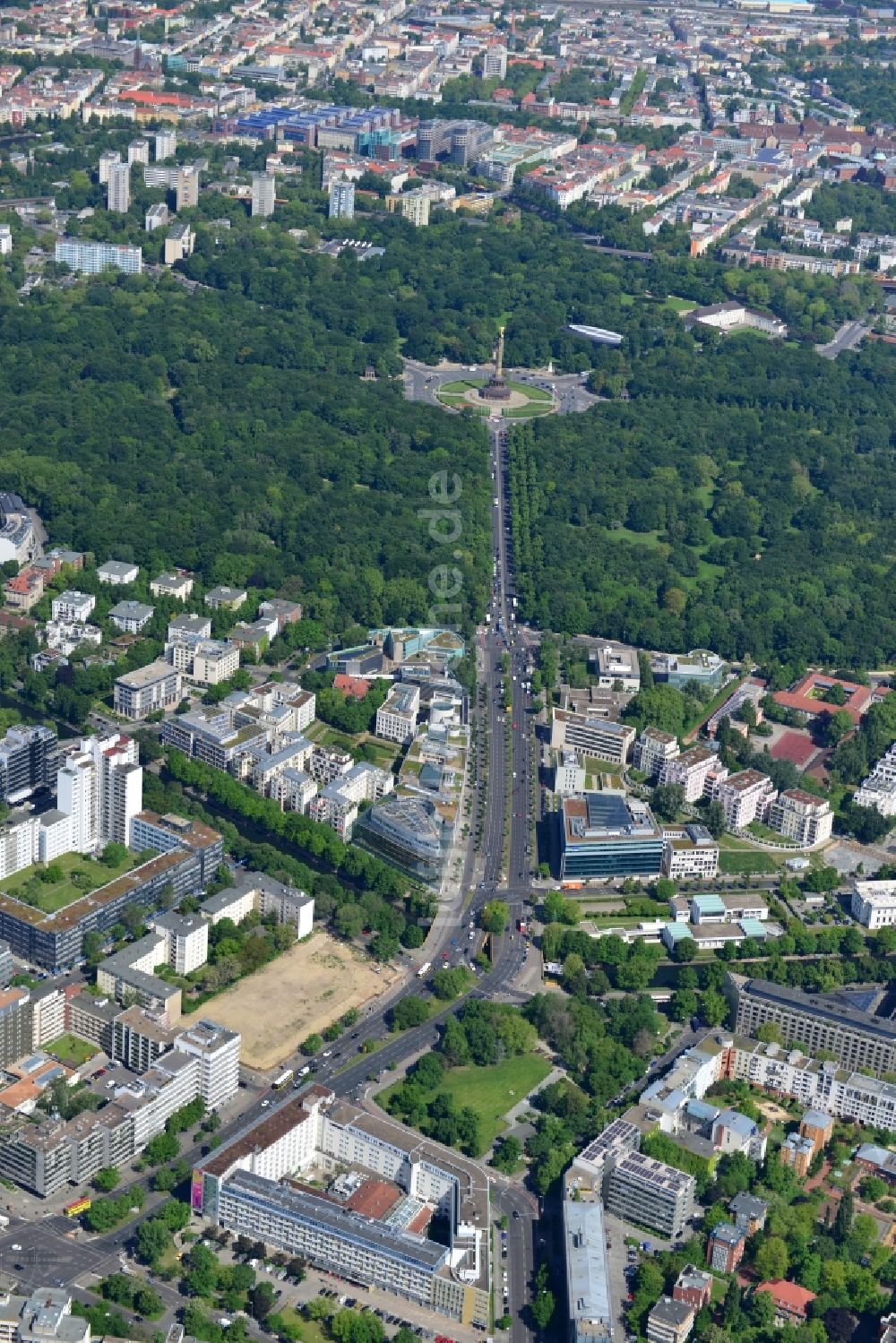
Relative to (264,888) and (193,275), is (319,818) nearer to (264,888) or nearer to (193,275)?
(264,888)

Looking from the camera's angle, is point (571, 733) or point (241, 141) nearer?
point (571, 733)

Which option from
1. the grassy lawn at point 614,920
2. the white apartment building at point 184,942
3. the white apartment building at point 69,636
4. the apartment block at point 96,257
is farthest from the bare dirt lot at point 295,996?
the apartment block at point 96,257

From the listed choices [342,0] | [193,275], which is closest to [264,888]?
[193,275]

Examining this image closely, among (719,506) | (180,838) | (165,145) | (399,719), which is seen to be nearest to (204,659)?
(399,719)

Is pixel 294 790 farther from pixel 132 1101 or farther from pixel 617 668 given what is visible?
pixel 132 1101

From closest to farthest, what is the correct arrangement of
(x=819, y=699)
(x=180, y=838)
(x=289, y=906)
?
(x=289, y=906) → (x=180, y=838) → (x=819, y=699)

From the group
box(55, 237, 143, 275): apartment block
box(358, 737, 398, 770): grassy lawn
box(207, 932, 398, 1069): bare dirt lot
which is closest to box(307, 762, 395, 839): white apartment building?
box(358, 737, 398, 770): grassy lawn
